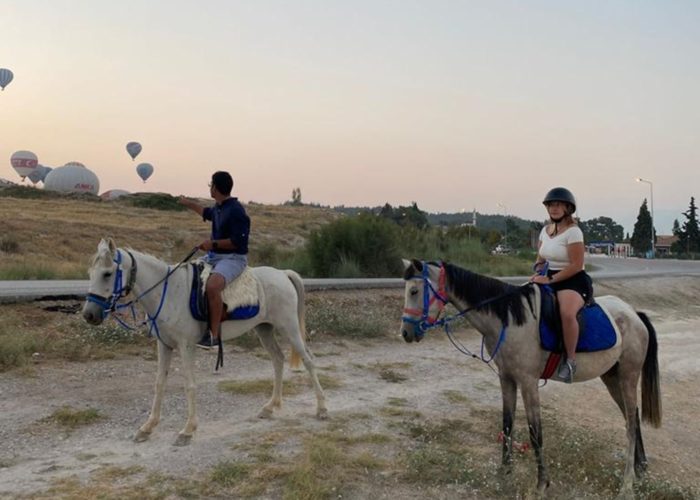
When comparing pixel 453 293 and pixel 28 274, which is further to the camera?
pixel 28 274

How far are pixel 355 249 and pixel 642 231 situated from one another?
8166 cm

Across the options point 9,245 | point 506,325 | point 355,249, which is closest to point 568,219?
point 506,325

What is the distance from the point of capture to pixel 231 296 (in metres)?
6.75

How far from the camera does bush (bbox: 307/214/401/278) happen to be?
75.9 feet

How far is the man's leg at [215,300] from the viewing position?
6.52 m

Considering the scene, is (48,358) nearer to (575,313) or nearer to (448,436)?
(448,436)

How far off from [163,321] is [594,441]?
5241 mm

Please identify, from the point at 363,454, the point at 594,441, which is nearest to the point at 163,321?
the point at 363,454

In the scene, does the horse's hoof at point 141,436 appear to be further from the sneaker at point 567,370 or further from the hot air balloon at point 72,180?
the hot air balloon at point 72,180

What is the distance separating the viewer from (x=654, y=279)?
3100 centimetres

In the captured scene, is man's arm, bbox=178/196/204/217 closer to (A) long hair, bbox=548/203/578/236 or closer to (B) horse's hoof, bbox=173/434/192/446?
(B) horse's hoof, bbox=173/434/192/446

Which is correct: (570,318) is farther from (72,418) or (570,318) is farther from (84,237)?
(84,237)

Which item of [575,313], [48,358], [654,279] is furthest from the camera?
[654,279]

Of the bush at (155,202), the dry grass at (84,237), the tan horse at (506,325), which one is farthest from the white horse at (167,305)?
the bush at (155,202)
